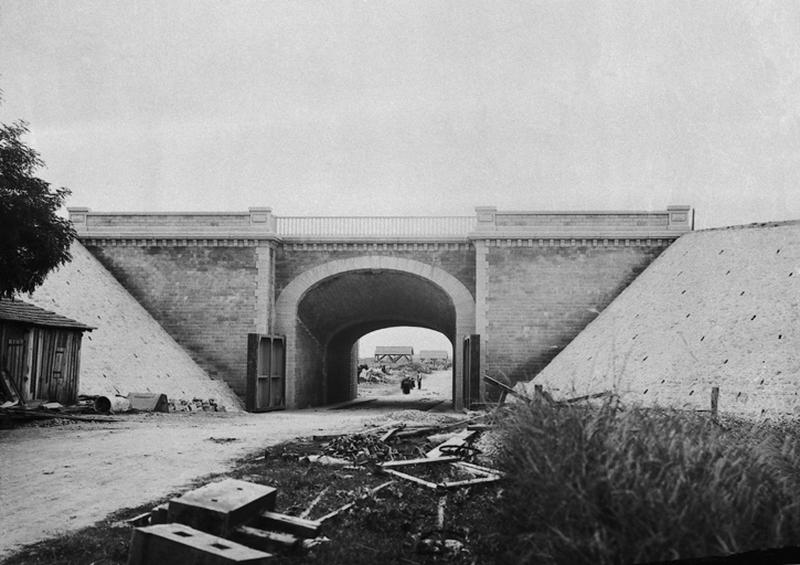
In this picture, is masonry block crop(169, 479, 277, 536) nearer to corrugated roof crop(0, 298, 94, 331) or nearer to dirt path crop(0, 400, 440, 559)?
dirt path crop(0, 400, 440, 559)

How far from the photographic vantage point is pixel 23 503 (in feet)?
21.7

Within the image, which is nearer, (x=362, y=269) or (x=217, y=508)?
(x=217, y=508)

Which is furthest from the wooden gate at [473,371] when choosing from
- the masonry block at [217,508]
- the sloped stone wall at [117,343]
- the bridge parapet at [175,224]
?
the masonry block at [217,508]

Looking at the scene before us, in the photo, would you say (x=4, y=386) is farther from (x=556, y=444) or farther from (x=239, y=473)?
(x=556, y=444)

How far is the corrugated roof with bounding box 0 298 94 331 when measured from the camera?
15.1 meters

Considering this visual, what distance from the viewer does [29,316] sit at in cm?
1589

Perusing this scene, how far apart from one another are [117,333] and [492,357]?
509 inches

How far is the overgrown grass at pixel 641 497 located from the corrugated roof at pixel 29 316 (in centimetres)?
1430

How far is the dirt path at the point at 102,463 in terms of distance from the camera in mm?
6203

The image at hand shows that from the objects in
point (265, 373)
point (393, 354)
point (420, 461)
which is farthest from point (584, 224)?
point (393, 354)

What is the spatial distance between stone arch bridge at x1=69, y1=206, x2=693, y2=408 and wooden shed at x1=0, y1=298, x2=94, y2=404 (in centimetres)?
597

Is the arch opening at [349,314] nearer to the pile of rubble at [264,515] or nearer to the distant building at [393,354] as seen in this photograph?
the pile of rubble at [264,515]

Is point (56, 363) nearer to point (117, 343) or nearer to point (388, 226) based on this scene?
point (117, 343)

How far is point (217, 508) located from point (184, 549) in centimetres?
85
